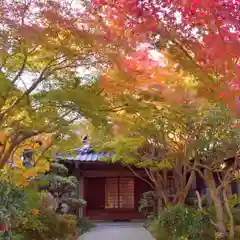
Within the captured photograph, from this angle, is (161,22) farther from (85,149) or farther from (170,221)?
(85,149)

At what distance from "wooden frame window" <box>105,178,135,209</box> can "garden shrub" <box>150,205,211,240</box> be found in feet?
23.9

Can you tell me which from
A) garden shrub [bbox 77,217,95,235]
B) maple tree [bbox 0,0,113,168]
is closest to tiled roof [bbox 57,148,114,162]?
garden shrub [bbox 77,217,95,235]

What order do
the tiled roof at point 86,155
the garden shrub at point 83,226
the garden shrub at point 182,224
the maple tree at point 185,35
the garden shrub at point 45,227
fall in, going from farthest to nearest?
the tiled roof at point 86,155 < the garden shrub at point 83,226 < the garden shrub at point 182,224 < the garden shrub at point 45,227 < the maple tree at point 185,35

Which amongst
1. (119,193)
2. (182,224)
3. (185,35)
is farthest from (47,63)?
(119,193)

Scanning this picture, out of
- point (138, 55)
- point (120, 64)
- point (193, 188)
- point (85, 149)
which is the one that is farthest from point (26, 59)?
point (193, 188)

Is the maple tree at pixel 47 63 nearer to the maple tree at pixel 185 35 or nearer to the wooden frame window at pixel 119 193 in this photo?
the maple tree at pixel 185 35

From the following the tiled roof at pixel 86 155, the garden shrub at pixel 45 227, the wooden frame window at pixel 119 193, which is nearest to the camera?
the garden shrub at pixel 45 227

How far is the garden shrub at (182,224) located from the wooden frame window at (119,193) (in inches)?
287

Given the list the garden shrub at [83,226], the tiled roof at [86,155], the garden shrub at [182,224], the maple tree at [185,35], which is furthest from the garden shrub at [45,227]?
the tiled roof at [86,155]

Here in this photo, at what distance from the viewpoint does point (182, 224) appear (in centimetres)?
848

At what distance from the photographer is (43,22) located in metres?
4.32

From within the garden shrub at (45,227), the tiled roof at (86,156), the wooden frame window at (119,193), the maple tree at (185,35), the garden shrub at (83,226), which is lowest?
the garden shrub at (83,226)

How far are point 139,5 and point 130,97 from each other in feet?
4.46

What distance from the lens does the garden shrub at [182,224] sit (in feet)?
25.6
